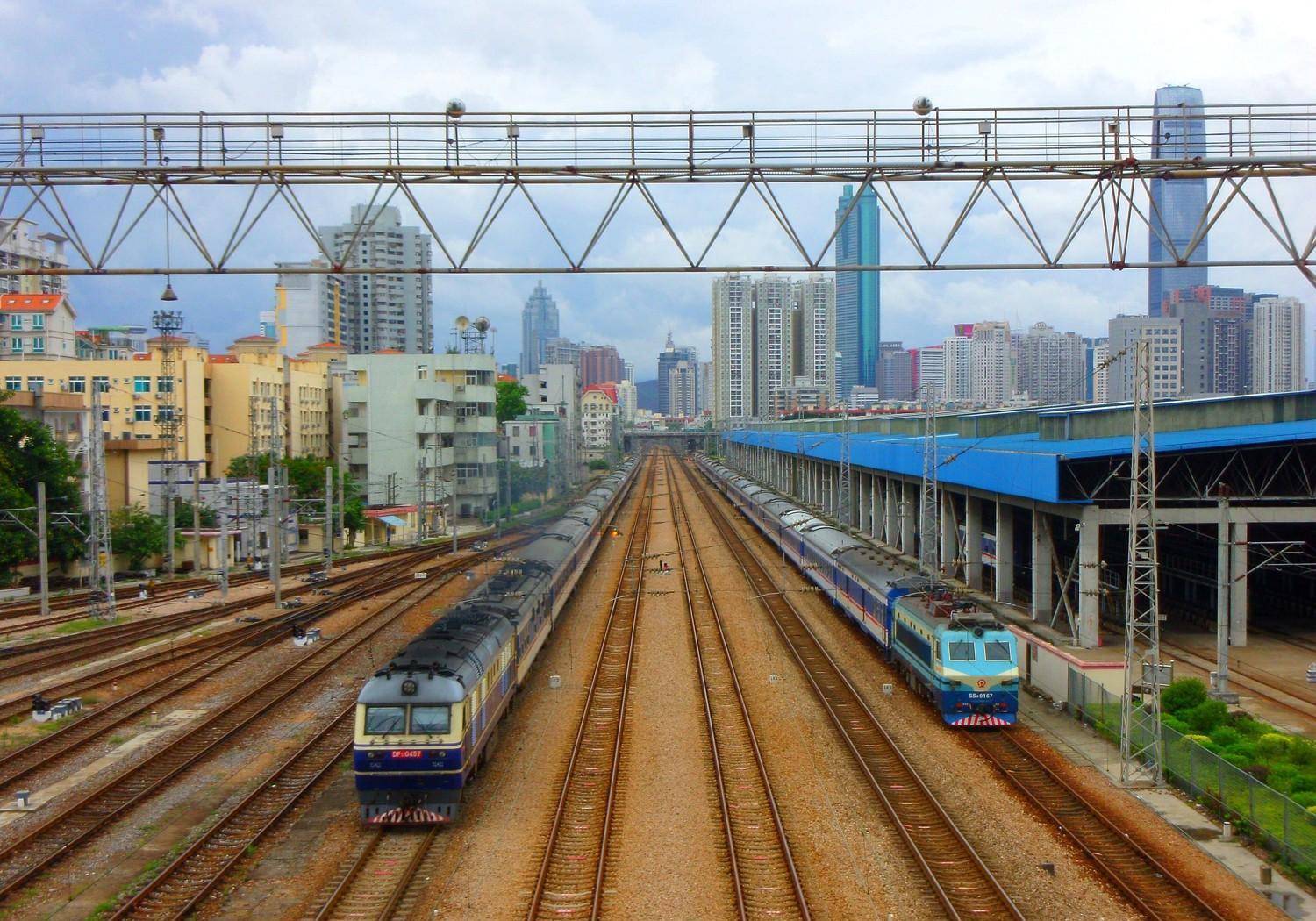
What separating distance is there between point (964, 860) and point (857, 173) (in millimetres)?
9485

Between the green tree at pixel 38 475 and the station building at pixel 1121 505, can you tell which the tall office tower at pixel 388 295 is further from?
the station building at pixel 1121 505

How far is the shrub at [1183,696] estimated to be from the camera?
18.9m

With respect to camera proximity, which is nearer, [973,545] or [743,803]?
[743,803]

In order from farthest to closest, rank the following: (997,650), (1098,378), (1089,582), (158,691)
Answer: (1098,378) → (1089,582) → (158,691) → (997,650)

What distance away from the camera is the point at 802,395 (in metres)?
194

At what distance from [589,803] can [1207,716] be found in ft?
36.6

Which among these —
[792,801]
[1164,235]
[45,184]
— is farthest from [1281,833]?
[45,184]

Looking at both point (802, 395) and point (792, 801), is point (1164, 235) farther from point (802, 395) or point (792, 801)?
point (802, 395)

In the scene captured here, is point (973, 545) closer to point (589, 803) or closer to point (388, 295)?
point (589, 803)

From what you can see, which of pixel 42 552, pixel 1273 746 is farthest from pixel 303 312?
pixel 1273 746

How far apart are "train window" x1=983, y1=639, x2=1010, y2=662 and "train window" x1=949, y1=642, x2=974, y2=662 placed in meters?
0.28

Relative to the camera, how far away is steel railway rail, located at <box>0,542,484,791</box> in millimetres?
17031

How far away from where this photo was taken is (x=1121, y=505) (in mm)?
26656

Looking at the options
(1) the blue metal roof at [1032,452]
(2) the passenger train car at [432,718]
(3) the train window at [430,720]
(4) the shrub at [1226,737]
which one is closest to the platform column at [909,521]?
(1) the blue metal roof at [1032,452]
